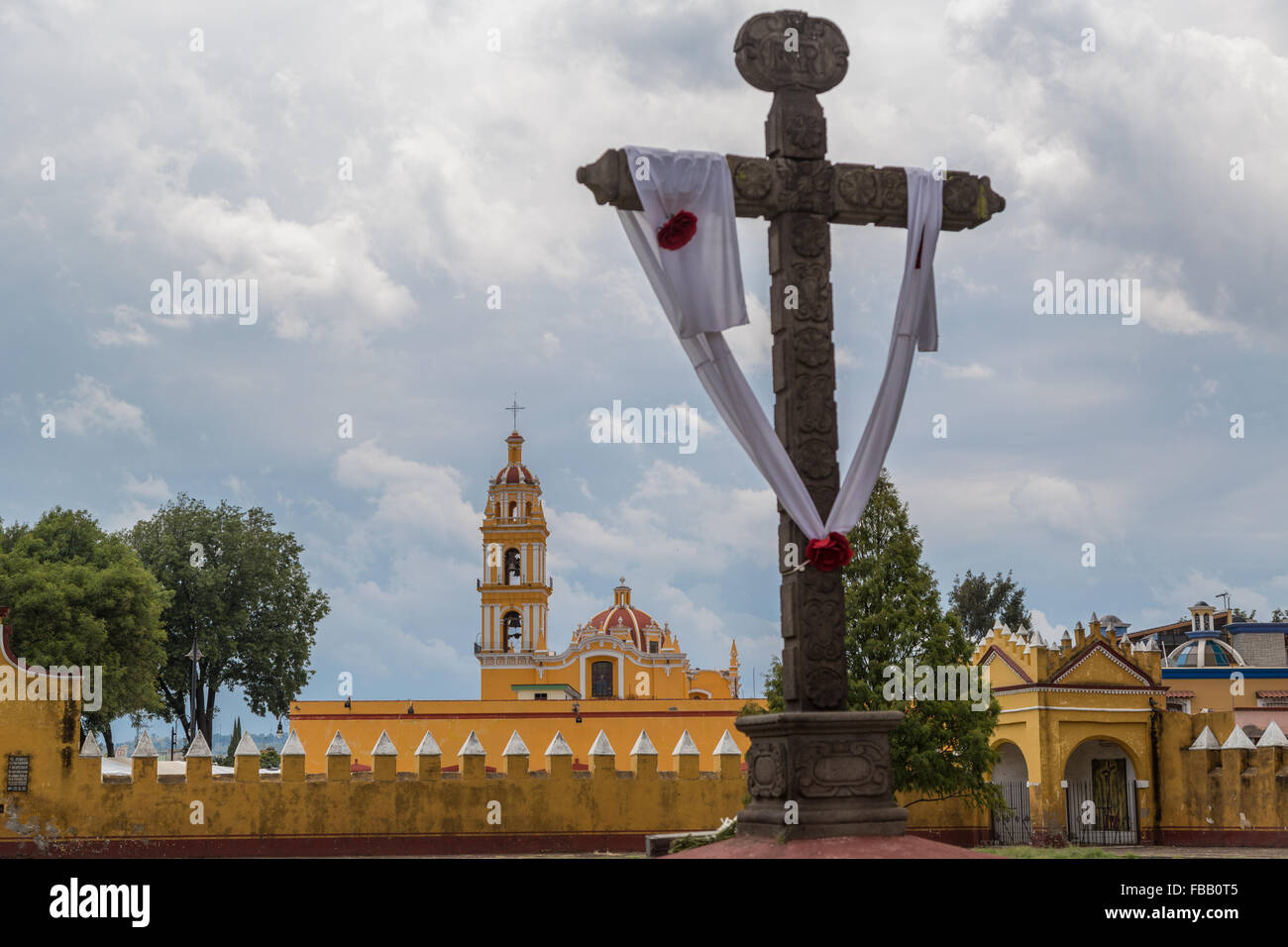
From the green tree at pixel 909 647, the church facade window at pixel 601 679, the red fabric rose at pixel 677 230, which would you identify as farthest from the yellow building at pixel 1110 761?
the church facade window at pixel 601 679

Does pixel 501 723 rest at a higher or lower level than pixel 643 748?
lower

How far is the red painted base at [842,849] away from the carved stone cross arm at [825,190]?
3.20 metres

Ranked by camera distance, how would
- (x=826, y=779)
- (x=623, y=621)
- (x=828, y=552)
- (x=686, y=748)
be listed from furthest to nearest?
1. (x=623, y=621)
2. (x=686, y=748)
3. (x=828, y=552)
4. (x=826, y=779)

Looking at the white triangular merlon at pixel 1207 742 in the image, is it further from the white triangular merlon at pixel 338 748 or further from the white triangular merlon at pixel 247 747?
the white triangular merlon at pixel 247 747

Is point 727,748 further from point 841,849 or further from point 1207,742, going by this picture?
point 841,849

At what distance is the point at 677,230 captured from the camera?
6.97m

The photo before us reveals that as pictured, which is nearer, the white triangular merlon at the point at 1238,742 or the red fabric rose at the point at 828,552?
the red fabric rose at the point at 828,552

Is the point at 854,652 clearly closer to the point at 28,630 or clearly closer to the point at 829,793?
the point at 829,793

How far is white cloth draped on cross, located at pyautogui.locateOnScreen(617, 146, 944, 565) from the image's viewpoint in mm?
6934

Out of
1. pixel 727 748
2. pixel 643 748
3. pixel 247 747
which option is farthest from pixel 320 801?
pixel 727 748

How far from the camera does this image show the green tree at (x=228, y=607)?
45562 millimetres

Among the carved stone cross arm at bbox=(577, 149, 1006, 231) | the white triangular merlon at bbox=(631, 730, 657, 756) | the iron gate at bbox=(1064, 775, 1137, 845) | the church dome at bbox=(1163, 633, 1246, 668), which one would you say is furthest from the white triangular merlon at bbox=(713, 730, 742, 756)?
the church dome at bbox=(1163, 633, 1246, 668)

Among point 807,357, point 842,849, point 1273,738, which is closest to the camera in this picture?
point 842,849

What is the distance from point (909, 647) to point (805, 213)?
1351cm
